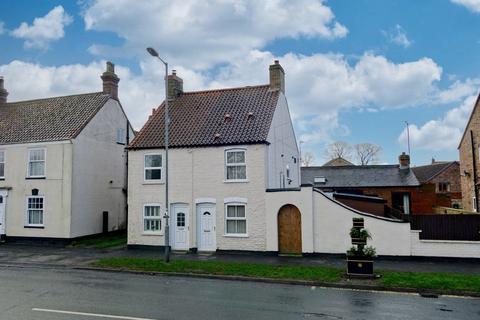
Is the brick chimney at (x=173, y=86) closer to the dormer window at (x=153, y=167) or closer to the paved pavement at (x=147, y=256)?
the dormer window at (x=153, y=167)

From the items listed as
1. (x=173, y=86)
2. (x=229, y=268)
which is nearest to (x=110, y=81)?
(x=173, y=86)

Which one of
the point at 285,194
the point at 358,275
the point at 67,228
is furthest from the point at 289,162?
the point at 67,228

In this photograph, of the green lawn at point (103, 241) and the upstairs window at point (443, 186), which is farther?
the upstairs window at point (443, 186)

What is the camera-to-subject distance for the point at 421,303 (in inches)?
429

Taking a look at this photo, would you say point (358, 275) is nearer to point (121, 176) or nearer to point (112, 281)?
→ point (112, 281)

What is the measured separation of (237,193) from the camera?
67.9 ft

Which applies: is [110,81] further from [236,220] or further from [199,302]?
[199,302]

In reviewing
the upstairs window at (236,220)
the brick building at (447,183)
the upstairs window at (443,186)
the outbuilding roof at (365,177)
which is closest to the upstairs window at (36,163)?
the upstairs window at (236,220)

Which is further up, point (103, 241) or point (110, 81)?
point (110, 81)

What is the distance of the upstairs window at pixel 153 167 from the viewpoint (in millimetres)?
22297

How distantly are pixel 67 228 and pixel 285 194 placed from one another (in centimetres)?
1385

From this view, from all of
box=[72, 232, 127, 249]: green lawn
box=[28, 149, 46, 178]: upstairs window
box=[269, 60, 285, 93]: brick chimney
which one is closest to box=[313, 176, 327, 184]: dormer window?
box=[269, 60, 285, 93]: brick chimney

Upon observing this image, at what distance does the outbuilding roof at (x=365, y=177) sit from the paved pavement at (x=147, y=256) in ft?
67.4

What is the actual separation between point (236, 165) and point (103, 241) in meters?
10.7
